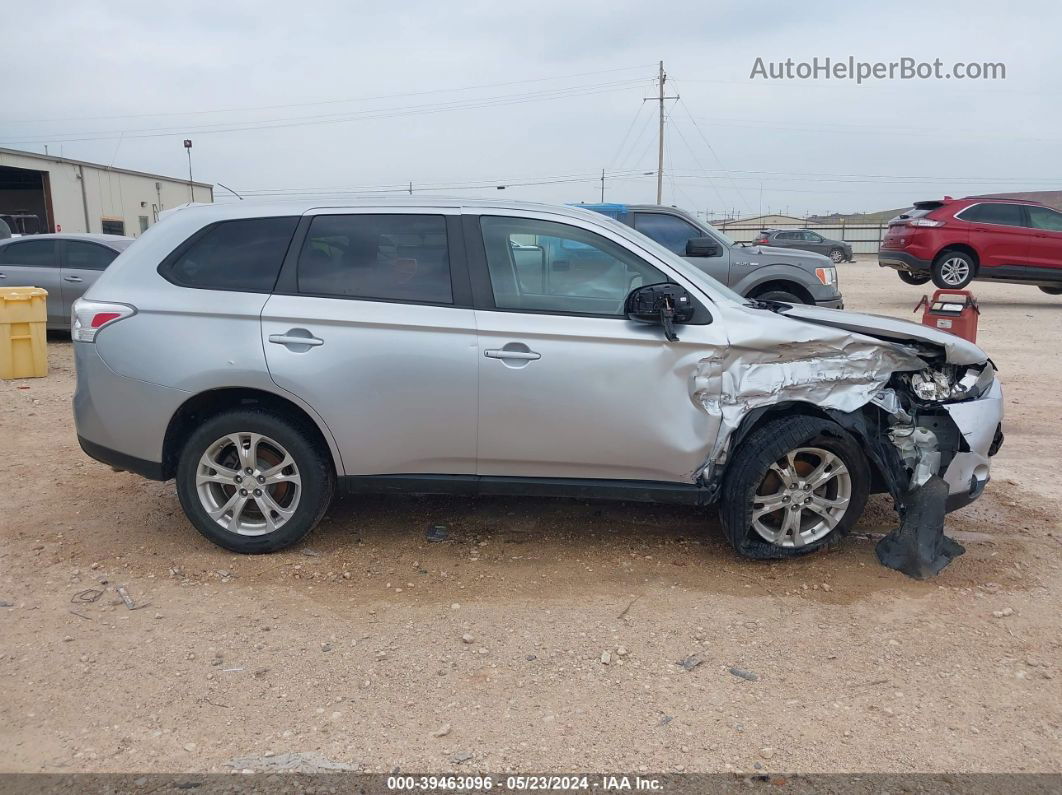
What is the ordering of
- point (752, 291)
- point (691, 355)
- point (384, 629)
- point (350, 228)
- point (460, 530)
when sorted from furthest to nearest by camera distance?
1. point (752, 291)
2. point (460, 530)
3. point (350, 228)
4. point (691, 355)
5. point (384, 629)

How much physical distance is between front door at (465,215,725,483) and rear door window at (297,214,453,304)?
265 mm

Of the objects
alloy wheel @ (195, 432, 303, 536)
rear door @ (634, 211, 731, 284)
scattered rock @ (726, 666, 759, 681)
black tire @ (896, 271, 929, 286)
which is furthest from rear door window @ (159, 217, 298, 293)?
black tire @ (896, 271, 929, 286)

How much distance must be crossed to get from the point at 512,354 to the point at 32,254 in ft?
33.6

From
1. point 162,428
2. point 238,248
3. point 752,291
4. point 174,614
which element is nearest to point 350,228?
point 238,248

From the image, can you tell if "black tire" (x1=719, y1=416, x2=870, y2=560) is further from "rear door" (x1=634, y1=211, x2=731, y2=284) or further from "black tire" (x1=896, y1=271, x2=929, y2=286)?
"black tire" (x1=896, y1=271, x2=929, y2=286)

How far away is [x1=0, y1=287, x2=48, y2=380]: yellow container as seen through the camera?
360 inches

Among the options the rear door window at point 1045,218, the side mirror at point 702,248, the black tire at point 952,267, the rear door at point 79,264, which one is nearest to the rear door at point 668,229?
the side mirror at point 702,248

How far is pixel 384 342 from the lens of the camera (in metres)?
4.22

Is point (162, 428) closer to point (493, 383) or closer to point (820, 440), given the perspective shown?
point (493, 383)

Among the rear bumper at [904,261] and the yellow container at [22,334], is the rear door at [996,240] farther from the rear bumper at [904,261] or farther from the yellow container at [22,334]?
the yellow container at [22,334]

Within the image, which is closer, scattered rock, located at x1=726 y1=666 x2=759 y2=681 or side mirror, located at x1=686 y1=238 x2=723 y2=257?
scattered rock, located at x1=726 y1=666 x2=759 y2=681

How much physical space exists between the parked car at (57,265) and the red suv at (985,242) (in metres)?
13.3

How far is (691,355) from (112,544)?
3.35 metres

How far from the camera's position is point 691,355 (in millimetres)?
4168
